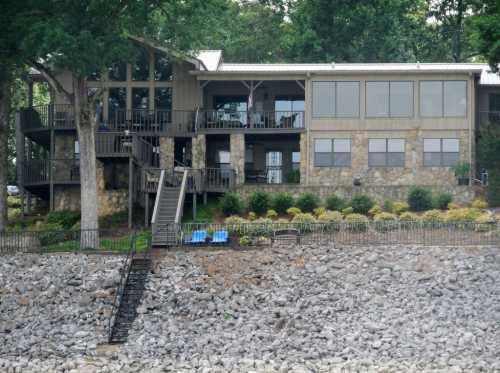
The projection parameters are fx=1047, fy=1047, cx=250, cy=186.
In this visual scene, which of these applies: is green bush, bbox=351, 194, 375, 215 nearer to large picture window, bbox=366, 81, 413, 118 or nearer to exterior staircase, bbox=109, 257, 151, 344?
large picture window, bbox=366, 81, 413, 118

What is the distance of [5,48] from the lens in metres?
36.8

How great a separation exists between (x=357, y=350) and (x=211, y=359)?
4.10 metres

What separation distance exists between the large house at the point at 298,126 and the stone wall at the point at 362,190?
0.49 ft

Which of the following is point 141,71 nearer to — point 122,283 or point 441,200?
point 441,200

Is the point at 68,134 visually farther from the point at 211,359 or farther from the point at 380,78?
the point at 211,359

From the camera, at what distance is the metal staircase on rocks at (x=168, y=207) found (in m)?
36.2

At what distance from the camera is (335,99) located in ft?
150

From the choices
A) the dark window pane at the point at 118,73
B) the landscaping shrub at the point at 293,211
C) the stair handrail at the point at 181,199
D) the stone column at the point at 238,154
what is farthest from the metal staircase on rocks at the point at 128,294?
the dark window pane at the point at 118,73

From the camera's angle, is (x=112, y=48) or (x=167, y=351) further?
(x=112, y=48)

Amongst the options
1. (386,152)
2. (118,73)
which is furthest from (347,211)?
(118,73)

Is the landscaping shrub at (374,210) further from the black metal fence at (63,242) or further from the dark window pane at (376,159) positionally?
the black metal fence at (63,242)

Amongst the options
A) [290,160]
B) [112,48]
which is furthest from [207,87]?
[112,48]

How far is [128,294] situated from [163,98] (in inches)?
632

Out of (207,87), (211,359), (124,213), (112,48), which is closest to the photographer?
(211,359)
